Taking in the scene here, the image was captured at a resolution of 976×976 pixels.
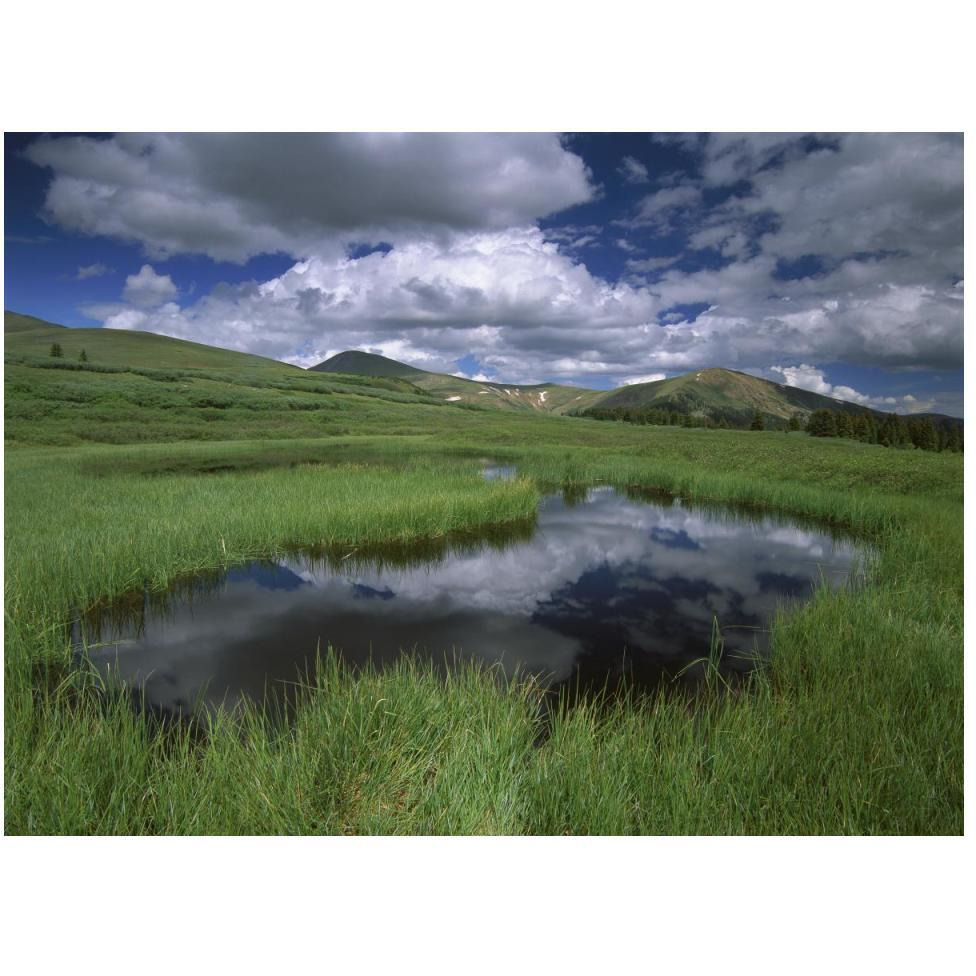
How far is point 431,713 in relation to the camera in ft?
10.6

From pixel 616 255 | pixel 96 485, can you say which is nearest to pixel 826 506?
pixel 616 255

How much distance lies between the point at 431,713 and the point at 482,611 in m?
3.02

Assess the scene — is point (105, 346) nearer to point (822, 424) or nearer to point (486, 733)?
point (486, 733)

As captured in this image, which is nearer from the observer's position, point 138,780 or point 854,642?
point 138,780

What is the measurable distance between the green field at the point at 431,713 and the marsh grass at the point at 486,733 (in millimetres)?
18

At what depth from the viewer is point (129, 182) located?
4.59 metres

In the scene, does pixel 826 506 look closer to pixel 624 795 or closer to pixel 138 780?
pixel 624 795

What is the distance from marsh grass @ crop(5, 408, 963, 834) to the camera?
2352 millimetres

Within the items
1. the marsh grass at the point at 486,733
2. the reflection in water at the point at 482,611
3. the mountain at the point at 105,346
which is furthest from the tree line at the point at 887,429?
the mountain at the point at 105,346

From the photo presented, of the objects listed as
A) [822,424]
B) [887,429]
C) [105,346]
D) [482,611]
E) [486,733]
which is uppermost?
[105,346]

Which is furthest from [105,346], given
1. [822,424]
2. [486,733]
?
[822,424]

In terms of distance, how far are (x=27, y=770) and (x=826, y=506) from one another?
1276cm

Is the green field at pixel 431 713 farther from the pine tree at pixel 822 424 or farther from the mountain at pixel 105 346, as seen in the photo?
the pine tree at pixel 822 424

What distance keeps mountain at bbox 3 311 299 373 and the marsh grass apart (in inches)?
65.7
